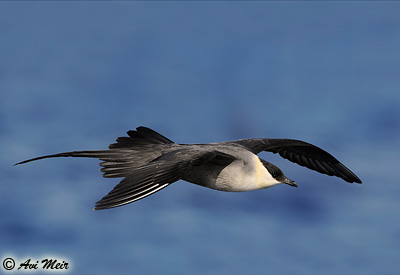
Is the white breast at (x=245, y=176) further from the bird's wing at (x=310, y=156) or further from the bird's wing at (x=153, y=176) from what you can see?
the bird's wing at (x=310, y=156)

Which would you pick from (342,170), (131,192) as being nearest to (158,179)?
(131,192)

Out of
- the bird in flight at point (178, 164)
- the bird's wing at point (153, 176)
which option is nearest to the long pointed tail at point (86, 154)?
the bird in flight at point (178, 164)

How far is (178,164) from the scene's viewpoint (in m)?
11.9

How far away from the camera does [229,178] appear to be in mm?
13188

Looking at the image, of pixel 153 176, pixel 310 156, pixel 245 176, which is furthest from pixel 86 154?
pixel 310 156

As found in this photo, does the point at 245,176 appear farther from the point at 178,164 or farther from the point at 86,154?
the point at 86,154

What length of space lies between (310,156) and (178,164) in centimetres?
478

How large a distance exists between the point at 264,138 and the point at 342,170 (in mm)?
1827

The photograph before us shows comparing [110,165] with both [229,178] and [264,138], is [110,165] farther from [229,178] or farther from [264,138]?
[264,138]

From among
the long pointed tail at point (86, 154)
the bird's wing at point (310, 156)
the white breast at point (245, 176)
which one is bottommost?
the white breast at point (245, 176)

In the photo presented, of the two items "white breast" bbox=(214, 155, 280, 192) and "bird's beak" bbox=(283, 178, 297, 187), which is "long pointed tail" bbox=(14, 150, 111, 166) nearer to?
"white breast" bbox=(214, 155, 280, 192)

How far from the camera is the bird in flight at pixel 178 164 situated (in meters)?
11.5

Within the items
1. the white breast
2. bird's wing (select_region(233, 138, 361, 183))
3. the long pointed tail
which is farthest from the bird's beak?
the long pointed tail

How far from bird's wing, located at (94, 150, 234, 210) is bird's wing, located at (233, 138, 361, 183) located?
290 cm
